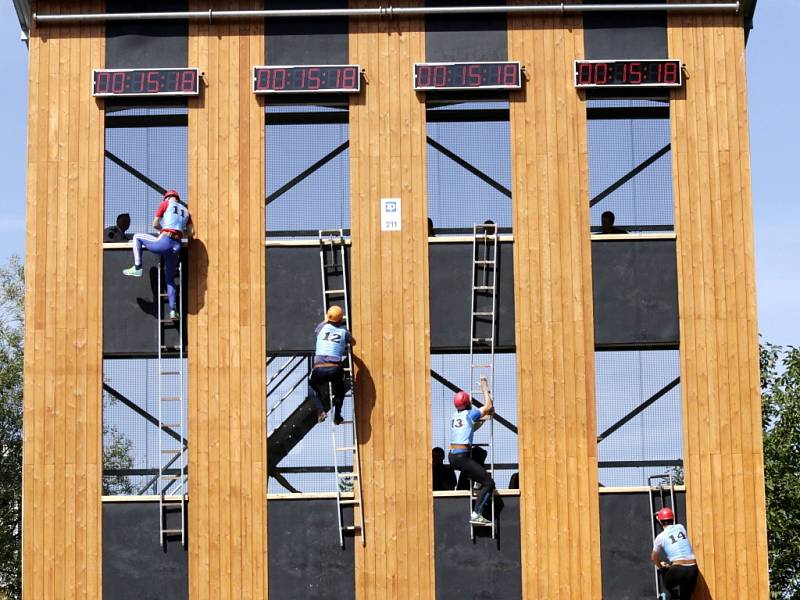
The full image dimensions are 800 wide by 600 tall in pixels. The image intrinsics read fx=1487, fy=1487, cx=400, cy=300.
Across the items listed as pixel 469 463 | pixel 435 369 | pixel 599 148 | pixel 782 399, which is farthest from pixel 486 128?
pixel 782 399

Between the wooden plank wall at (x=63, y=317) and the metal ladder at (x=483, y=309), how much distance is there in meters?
6.01

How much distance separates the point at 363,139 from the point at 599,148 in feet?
13.2

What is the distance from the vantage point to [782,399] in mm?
39812

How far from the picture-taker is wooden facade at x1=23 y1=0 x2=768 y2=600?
2331cm

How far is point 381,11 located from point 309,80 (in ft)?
5.52

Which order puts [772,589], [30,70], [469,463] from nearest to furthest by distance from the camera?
[469,463], [30,70], [772,589]

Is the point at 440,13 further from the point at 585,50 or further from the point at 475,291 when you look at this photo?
the point at 475,291

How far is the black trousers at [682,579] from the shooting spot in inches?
890

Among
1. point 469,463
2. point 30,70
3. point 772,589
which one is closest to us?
point 469,463

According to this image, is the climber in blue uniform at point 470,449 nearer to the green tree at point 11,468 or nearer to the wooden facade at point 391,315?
the wooden facade at point 391,315

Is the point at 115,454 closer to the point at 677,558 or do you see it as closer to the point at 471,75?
the point at 471,75

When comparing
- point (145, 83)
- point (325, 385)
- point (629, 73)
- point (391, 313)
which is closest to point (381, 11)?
point (145, 83)

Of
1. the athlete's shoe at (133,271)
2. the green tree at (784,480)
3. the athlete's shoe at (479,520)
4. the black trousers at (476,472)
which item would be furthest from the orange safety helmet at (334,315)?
the green tree at (784,480)

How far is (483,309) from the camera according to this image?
78.9 ft
